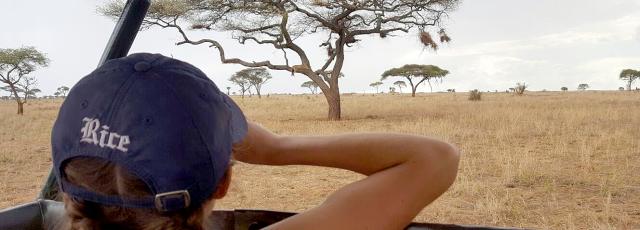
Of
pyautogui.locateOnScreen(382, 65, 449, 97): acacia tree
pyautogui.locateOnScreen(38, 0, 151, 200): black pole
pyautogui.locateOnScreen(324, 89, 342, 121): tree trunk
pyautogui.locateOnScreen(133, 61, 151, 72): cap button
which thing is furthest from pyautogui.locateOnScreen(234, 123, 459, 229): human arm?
pyautogui.locateOnScreen(382, 65, 449, 97): acacia tree

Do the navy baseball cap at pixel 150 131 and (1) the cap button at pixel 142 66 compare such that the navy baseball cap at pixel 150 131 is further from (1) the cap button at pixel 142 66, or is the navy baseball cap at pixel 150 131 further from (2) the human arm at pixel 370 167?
(2) the human arm at pixel 370 167

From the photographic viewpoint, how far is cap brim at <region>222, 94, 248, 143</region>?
0.84 m

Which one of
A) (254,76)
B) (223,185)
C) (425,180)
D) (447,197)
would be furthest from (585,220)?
(254,76)

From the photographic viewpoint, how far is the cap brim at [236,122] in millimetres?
841

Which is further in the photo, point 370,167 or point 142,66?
point 370,167

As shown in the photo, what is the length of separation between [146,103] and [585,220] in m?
4.21

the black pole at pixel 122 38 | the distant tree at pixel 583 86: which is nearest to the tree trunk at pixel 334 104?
the black pole at pixel 122 38

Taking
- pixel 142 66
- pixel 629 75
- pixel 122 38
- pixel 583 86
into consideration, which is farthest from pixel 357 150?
pixel 583 86

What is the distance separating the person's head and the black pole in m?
0.77

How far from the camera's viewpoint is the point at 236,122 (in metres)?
0.86

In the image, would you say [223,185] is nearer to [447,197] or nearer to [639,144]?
[447,197]

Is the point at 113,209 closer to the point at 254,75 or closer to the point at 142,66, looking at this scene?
the point at 142,66

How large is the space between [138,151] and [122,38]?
2.97ft

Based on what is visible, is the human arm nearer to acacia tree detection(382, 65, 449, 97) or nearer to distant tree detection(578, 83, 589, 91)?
acacia tree detection(382, 65, 449, 97)
